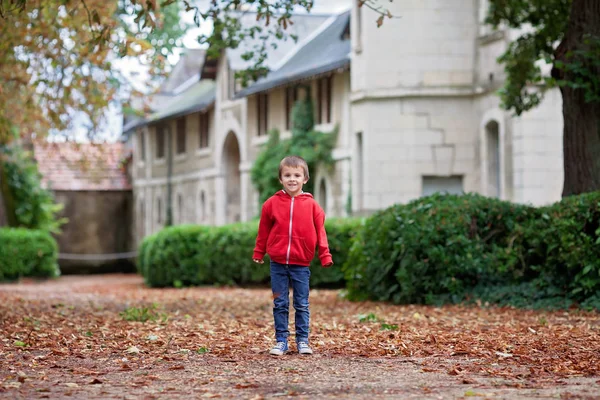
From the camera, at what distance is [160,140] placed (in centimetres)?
4950

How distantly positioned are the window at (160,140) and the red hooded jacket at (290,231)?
4001 centimetres

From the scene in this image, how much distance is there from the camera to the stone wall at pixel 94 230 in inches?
1919

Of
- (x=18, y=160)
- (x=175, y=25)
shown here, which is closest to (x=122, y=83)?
(x=175, y=25)

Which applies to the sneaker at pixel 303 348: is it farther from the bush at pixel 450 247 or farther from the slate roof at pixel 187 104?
the slate roof at pixel 187 104

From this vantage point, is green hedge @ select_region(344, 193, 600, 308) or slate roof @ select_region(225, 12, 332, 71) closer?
green hedge @ select_region(344, 193, 600, 308)

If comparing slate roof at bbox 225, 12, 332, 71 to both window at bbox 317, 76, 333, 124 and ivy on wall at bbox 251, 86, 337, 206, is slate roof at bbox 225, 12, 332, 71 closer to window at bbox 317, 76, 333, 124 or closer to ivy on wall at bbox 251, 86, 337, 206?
ivy on wall at bbox 251, 86, 337, 206

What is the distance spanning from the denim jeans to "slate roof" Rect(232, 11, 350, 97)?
62.2 ft

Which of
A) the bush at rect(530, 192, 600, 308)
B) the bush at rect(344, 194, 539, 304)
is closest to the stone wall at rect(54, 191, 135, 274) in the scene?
the bush at rect(344, 194, 539, 304)

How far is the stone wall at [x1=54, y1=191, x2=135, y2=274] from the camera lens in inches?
1919

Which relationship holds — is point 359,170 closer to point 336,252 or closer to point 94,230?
point 336,252

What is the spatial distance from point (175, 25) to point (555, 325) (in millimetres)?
17904

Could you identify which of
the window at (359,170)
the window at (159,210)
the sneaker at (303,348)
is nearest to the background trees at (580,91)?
the sneaker at (303,348)

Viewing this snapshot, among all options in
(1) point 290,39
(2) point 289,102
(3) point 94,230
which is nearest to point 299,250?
(2) point 289,102

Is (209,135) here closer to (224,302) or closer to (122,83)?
(122,83)
